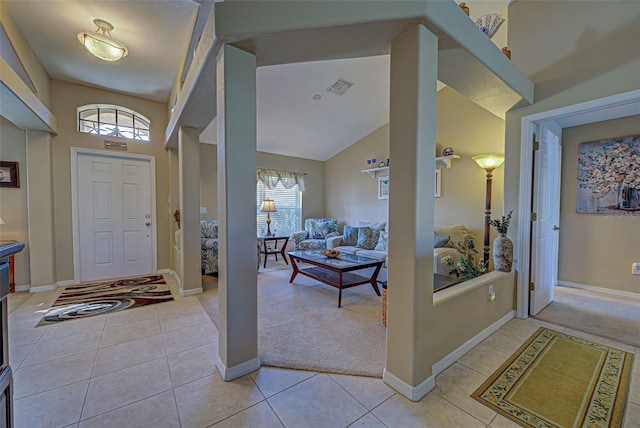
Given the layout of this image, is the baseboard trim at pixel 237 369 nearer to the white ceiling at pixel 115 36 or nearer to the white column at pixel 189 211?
the white column at pixel 189 211

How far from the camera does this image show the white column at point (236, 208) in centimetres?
168

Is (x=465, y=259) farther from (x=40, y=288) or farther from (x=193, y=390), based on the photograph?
(x=40, y=288)

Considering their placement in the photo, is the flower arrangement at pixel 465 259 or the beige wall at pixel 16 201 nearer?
the flower arrangement at pixel 465 259

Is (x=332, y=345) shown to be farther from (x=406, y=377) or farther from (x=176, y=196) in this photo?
(x=176, y=196)

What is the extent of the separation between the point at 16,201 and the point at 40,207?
0.87 ft

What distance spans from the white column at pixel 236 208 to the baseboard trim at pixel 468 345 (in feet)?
4.24

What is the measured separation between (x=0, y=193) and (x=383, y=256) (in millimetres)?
5122

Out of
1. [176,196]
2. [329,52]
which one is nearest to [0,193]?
[176,196]

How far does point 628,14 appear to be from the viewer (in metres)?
2.18

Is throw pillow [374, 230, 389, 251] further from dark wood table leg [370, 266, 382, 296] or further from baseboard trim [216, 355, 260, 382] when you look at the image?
baseboard trim [216, 355, 260, 382]

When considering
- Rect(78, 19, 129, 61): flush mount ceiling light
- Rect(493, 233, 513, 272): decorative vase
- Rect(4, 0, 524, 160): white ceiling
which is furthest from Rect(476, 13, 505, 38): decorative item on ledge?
Rect(78, 19, 129, 61): flush mount ceiling light

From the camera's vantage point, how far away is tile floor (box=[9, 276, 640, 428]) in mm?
1409

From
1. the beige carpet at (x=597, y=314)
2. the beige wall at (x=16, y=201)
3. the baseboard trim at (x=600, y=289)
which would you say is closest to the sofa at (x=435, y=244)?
the beige carpet at (x=597, y=314)

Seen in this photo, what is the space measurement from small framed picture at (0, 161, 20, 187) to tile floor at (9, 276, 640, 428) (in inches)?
85.9
